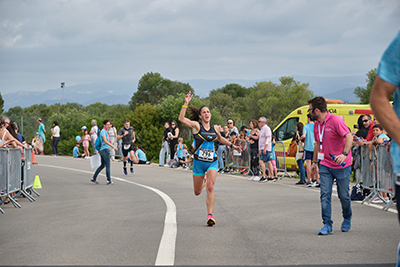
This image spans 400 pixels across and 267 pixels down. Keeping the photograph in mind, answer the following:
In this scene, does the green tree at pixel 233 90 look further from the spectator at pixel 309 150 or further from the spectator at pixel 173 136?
the spectator at pixel 309 150

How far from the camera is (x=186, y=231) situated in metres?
7.44

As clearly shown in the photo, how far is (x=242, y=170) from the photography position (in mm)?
20125

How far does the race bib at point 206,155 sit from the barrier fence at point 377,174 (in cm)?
387

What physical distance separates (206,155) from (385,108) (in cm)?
553

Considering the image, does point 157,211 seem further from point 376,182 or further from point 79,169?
point 79,169

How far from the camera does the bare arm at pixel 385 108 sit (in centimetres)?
294

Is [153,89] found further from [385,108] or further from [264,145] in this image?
[385,108]

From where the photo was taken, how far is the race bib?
8.39 m

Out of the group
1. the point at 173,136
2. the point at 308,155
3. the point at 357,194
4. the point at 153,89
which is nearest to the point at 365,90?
the point at 153,89

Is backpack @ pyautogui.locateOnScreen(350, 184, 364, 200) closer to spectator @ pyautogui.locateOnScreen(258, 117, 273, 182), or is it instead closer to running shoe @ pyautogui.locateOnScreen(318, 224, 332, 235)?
running shoe @ pyautogui.locateOnScreen(318, 224, 332, 235)

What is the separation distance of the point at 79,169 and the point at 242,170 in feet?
22.8

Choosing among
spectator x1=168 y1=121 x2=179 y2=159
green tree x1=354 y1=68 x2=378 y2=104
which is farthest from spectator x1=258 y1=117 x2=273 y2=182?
green tree x1=354 y1=68 x2=378 y2=104

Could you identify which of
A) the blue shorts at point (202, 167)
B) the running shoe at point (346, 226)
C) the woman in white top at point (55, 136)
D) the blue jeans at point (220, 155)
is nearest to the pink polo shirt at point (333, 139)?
the running shoe at point (346, 226)

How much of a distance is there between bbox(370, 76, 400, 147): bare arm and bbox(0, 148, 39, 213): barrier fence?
8.52 metres
